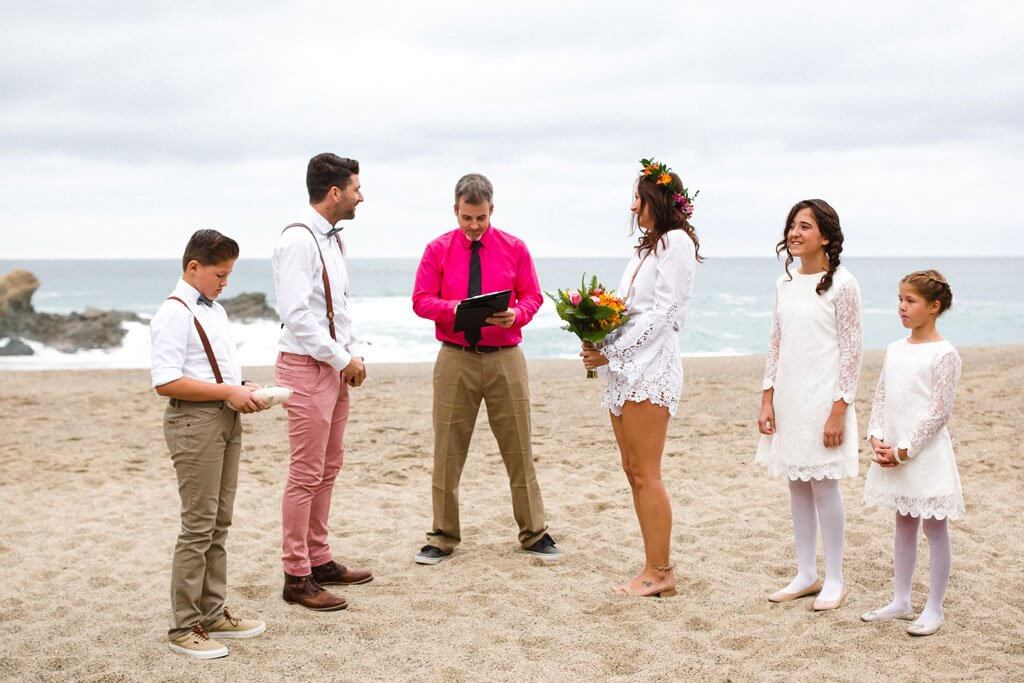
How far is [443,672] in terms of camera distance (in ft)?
11.4

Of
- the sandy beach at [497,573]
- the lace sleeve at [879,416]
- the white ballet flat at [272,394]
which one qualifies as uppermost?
the white ballet flat at [272,394]

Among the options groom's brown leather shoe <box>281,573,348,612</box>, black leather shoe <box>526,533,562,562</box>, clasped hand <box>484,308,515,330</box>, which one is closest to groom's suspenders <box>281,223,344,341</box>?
clasped hand <box>484,308,515,330</box>

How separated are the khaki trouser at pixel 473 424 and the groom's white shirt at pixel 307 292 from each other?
2.50 feet

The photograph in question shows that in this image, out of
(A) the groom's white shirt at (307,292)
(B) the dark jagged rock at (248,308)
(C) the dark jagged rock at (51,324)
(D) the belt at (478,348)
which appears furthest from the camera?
(B) the dark jagged rock at (248,308)

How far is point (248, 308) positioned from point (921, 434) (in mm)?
26854

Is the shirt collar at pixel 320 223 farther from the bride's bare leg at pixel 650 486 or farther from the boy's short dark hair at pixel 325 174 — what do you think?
the bride's bare leg at pixel 650 486

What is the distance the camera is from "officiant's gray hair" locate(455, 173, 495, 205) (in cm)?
440

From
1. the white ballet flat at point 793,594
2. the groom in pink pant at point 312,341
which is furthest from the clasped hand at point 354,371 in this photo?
the white ballet flat at point 793,594

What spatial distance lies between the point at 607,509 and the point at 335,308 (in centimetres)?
252

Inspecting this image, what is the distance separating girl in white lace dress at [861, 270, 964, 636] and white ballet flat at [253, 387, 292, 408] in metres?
2.38

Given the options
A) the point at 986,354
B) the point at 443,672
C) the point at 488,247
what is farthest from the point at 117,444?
the point at 986,354

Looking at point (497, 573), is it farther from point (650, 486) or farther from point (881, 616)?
point (881, 616)

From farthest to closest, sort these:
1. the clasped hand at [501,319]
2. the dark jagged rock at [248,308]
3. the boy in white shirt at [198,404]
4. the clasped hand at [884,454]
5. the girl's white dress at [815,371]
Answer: the dark jagged rock at [248,308]
the clasped hand at [501,319]
the girl's white dress at [815,371]
the clasped hand at [884,454]
the boy in white shirt at [198,404]

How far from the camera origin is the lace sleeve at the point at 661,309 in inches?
155
